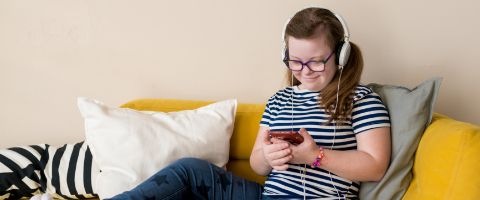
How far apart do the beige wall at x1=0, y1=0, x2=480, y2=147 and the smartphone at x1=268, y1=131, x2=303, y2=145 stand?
0.54 metres

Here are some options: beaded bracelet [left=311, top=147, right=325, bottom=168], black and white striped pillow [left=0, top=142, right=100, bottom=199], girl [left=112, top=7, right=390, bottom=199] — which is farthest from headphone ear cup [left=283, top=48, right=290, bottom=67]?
black and white striped pillow [left=0, top=142, right=100, bottom=199]

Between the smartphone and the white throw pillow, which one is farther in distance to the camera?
the white throw pillow

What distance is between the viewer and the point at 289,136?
1047 millimetres

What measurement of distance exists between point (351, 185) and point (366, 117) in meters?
0.19

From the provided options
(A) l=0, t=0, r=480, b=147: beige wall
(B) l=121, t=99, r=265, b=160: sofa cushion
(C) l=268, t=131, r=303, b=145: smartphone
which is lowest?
(B) l=121, t=99, r=265, b=160: sofa cushion

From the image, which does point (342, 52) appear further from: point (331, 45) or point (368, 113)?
point (368, 113)

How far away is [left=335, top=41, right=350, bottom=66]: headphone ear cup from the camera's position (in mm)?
1102

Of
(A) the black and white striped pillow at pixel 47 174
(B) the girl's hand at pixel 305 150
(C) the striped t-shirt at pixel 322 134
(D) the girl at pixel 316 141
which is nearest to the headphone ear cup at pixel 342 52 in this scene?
(D) the girl at pixel 316 141

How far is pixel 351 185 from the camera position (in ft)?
3.75

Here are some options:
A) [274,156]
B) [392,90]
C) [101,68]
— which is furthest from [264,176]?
[101,68]

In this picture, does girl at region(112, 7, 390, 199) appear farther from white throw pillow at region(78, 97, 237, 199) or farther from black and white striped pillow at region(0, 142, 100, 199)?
black and white striped pillow at region(0, 142, 100, 199)

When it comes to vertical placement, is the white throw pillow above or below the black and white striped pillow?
above

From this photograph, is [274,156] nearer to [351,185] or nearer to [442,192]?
[351,185]

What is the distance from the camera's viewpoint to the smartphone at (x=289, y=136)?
1.04 meters
